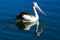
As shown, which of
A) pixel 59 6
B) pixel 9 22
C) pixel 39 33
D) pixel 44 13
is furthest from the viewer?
pixel 59 6

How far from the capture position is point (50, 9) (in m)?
13.0

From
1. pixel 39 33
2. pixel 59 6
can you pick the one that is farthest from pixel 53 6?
pixel 39 33

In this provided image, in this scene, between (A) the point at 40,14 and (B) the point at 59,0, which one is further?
(B) the point at 59,0

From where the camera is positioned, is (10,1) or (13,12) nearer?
(13,12)

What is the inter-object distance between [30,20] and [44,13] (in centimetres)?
71

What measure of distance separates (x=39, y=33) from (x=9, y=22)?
147cm

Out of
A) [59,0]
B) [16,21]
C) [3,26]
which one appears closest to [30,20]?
[16,21]

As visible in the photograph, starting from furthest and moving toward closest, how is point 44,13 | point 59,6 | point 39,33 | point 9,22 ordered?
point 59,6 → point 44,13 → point 9,22 → point 39,33

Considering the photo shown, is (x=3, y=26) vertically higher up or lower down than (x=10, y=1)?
lower down

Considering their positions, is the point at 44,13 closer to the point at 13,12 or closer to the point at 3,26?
the point at 13,12

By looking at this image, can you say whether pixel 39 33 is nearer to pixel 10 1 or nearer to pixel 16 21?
pixel 16 21

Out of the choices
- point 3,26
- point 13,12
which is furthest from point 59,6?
point 3,26

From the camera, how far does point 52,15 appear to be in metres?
12.3

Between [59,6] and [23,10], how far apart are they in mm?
1670
